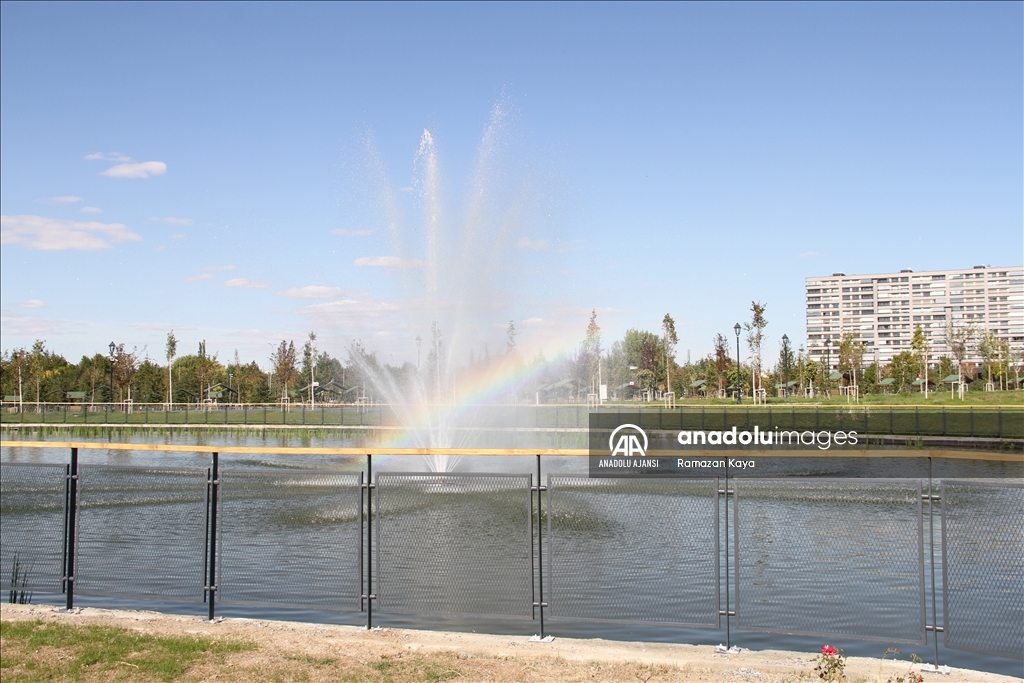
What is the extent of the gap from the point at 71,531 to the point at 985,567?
9.32 meters

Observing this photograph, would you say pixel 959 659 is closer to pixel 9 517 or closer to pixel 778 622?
pixel 778 622

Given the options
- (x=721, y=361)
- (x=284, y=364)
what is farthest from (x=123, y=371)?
(x=721, y=361)

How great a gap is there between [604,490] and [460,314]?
20576mm

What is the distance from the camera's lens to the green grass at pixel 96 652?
7266mm

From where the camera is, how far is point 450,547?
27.9ft

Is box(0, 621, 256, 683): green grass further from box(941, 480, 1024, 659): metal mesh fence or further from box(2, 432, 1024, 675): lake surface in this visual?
box(941, 480, 1024, 659): metal mesh fence

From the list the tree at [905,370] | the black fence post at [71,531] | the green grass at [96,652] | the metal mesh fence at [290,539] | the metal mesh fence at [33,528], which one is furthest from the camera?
the tree at [905,370]

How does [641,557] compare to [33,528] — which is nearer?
[641,557]

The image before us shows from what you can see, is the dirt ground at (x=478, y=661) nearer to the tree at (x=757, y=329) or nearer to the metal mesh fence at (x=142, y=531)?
the metal mesh fence at (x=142, y=531)

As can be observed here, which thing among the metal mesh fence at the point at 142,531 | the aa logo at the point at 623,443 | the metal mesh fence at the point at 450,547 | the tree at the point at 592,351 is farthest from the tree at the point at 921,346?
the metal mesh fence at the point at 142,531

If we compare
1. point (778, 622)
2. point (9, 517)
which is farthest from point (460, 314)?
point (778, 622)

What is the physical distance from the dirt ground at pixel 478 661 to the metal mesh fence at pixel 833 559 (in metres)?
0.35

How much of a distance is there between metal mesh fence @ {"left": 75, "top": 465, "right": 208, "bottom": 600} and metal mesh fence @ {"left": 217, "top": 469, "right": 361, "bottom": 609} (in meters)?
0.35

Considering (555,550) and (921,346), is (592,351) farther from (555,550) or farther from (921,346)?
(555,550)
